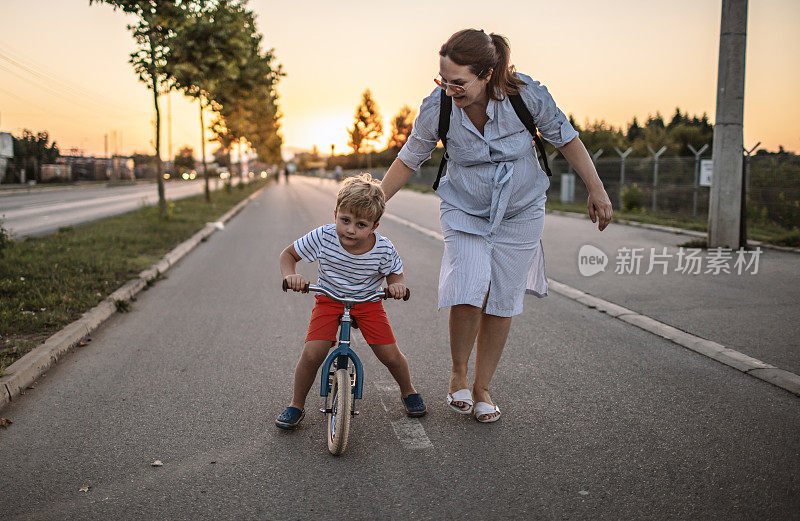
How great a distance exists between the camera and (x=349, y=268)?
332cm

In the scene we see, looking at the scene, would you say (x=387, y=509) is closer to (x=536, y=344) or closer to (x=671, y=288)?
(x=536, y=344)

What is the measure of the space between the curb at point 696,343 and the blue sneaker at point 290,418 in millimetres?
2960

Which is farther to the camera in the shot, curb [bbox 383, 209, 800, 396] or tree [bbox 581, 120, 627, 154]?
tree [bbox 581, 120, 627, 154]

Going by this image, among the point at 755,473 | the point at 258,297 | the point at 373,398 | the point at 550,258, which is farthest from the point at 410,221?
the point at 755,473

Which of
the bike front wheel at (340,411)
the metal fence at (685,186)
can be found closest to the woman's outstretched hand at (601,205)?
the bike front wheel at (340,411)

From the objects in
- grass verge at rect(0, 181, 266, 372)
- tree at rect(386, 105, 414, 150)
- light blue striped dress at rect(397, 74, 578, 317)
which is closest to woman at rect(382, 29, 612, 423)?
light blue striped dress at rect(397, 74, 578, 317)

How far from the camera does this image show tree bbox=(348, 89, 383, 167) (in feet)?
423

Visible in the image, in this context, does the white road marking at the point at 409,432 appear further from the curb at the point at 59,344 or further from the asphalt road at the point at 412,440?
the curb at the point at 59,344

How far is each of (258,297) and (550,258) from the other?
4.81 meters

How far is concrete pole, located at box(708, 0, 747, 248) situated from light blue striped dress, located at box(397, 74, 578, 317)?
8.22m

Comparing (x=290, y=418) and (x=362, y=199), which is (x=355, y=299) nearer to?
(x=362, y=199)

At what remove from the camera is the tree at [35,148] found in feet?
213

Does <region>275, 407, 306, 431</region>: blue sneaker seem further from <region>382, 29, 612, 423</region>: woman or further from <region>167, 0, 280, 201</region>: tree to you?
<region>167, 0, 280, 201</region>: tree

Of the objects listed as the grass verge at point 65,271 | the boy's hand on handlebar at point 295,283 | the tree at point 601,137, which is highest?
the tree at point 601,137
